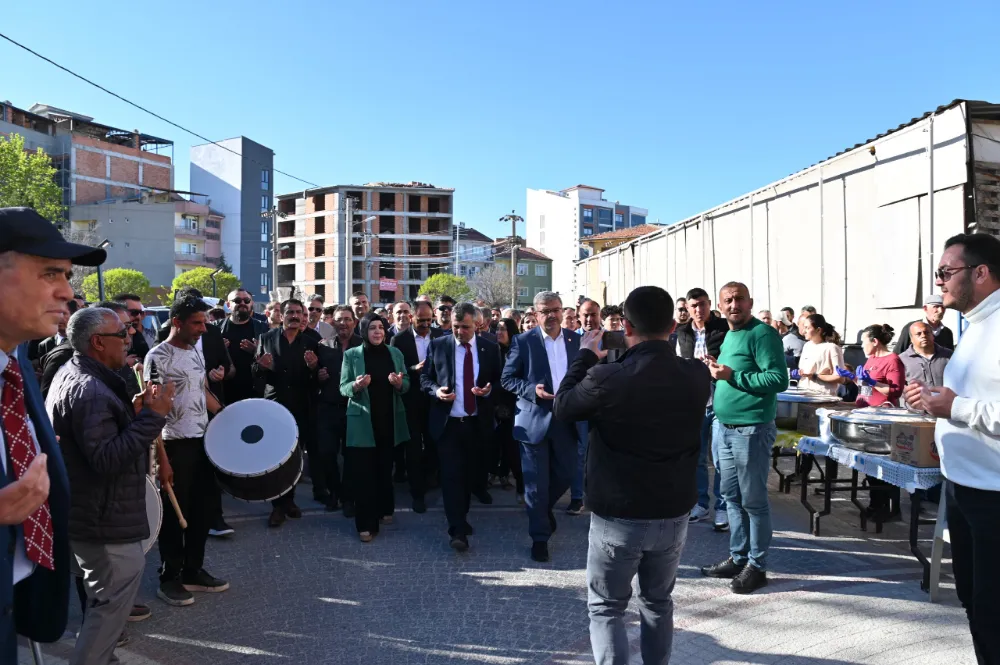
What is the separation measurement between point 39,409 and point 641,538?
2315 mm

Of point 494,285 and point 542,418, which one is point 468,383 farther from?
point 494,285

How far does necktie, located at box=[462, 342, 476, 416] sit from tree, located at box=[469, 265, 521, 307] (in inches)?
2512

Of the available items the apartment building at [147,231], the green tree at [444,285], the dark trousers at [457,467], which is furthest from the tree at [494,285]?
the dark trousers at [457,467]

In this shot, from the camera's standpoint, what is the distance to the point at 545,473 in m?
5.71

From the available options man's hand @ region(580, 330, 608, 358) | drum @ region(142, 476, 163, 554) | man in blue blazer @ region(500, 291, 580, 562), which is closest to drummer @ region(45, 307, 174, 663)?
drum @ region(142, 476, 163, 554)

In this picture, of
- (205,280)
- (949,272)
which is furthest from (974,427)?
(205,280)

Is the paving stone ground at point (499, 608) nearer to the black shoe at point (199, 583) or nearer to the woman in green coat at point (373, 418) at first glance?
the black shoe at point (199, 583)

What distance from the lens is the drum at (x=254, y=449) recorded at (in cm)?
501

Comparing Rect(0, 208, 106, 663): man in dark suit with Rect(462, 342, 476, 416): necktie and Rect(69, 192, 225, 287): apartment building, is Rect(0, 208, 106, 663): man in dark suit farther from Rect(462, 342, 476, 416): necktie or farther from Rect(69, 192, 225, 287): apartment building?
Rect(69, 192, 225, 287): apartment building

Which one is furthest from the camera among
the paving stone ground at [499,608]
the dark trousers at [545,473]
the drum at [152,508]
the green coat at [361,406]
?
the green coat at [361,406]

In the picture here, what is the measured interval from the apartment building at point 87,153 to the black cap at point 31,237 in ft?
204

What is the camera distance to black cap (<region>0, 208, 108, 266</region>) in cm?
185

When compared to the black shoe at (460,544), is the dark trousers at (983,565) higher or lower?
higher

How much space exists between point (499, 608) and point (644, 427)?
2091mm
